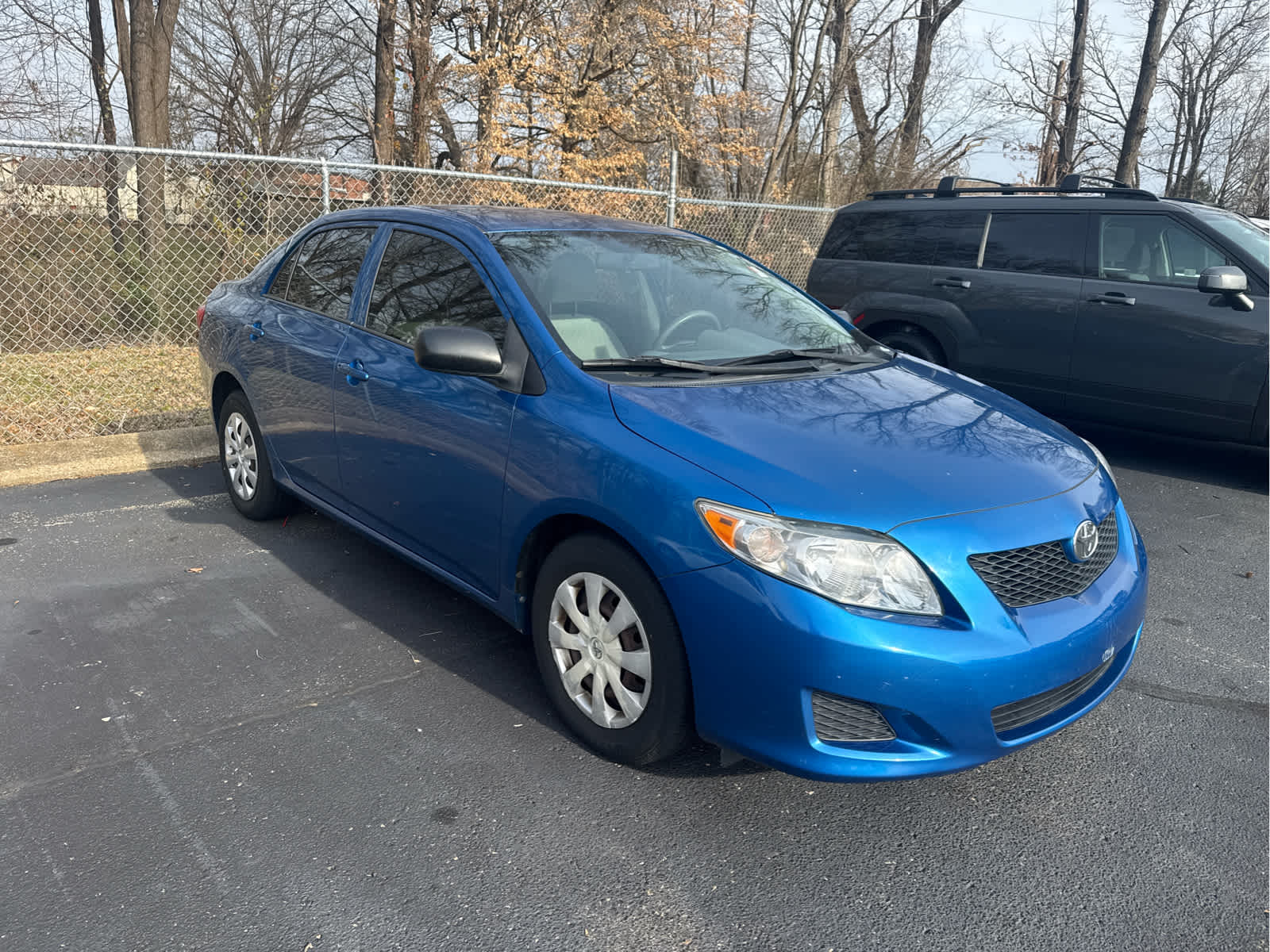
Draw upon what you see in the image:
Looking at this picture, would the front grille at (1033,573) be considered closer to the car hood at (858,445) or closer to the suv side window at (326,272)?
the car hood at (858,445)

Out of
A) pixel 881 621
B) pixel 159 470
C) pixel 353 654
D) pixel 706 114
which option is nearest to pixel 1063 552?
pixel 881 621

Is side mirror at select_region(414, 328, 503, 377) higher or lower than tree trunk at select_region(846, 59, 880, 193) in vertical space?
lower

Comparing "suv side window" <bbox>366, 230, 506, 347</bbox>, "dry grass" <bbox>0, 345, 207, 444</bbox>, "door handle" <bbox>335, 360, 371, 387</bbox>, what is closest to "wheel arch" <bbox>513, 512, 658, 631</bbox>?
"suv side window" <bbox>366, 230, 506, 347</bbox>

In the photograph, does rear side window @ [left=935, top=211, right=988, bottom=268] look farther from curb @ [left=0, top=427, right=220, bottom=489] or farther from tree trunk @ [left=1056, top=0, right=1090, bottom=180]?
tree trunk @ [left=1056, top=0, right=1090, bottom=180]

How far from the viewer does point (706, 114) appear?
1708cm

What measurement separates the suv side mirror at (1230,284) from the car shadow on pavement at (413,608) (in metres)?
4.73

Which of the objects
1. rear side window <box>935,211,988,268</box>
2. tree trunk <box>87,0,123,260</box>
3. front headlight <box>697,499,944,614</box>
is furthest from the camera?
tree trunk <box>87,0,123,260</box>

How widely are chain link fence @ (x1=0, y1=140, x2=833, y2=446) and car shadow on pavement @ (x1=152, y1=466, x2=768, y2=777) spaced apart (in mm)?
2250

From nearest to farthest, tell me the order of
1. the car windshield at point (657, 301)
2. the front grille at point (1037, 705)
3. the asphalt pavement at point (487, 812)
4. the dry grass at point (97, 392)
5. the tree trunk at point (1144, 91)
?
the asphalt pavement at point (487, 812)
the front grille at point (1037, 705)
the car windshield at point (657, 301)
the dry grass at point (97, 392)
the tree trunk at point (1144, 91)

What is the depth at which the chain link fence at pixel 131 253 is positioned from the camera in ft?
23.3

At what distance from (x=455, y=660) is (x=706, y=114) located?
1548 cm

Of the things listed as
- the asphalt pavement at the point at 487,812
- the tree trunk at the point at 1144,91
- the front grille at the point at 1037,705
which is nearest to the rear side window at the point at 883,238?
the asphalt pavement at the point at 487,812

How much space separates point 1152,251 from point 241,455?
579 centimetres

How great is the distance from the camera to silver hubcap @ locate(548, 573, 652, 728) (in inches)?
106
